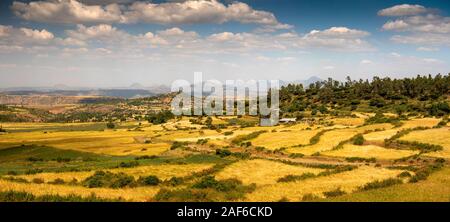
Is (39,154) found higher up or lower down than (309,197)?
A: lower down

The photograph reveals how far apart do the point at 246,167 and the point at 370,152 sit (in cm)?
2726

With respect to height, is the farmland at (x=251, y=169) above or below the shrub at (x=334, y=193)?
below

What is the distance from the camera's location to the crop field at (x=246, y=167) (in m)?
34.4

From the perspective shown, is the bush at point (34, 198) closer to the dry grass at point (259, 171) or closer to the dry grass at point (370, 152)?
the dry grass at point (259, 171)

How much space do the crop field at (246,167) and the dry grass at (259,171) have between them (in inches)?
4.8

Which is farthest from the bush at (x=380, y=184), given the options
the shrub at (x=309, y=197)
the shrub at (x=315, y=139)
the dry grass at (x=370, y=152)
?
the shrub at (x=315, y=139)

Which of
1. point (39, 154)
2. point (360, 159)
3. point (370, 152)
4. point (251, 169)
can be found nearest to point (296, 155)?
point (360, 159)

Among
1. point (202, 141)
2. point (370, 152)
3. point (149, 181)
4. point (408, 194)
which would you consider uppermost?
point (408, 194)

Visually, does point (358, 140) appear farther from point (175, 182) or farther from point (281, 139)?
point (175, 182)

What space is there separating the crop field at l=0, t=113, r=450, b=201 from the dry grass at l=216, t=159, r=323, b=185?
0.12 m

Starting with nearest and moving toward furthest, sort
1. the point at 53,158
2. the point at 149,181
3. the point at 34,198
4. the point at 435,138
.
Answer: the point at 34,198 < the point at 149,181 < the point at 435,138 < the point at 53,158

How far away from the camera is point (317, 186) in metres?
39.0

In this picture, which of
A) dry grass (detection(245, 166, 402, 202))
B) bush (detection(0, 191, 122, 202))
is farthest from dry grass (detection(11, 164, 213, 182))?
bush (detection(0, 191, 122, 202))
